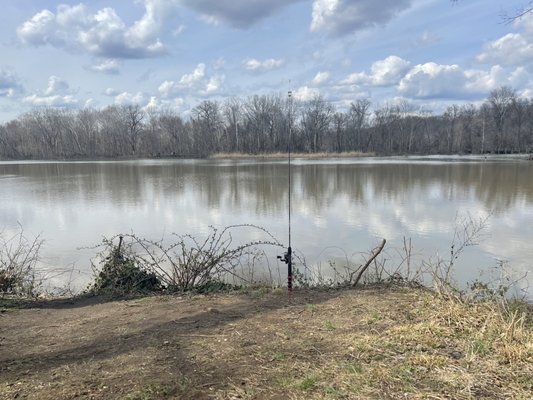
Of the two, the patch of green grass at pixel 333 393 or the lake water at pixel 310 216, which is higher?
the patch of green grass at pixel 333 393

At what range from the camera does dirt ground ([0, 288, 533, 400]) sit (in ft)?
8.85

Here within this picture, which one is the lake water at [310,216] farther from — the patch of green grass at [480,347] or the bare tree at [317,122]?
the bare tree at [317,122]

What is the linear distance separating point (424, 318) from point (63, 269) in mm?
6672

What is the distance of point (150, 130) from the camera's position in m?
86.3

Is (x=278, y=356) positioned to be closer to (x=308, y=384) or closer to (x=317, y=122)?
(x=308, y=384)

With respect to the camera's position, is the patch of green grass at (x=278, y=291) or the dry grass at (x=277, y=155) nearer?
the patch of green grass at (x=278, y=291)

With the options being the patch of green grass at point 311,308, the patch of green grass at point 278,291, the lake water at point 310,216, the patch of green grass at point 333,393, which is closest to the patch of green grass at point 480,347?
the patch of green grass at point 333,393

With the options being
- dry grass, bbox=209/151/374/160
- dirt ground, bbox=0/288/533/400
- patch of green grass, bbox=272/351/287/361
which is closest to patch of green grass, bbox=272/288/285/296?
dirt ground, bbox=0/288/533/400

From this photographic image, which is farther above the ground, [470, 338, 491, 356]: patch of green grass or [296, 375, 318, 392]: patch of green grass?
[470, 338, 491, 356]: patch of green grass

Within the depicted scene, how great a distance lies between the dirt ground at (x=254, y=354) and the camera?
8.85ft

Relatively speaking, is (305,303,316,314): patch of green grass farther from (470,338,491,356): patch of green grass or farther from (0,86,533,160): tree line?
(0,86,533,160): tree line

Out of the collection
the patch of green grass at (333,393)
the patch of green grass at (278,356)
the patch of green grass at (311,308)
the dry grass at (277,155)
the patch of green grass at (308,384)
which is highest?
the dry grass at (277,155)

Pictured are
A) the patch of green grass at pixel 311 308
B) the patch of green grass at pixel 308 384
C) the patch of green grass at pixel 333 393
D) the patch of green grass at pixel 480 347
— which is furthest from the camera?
the patch of green grass at pixel 311 308

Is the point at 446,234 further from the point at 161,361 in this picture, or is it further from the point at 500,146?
the point at 500,146
